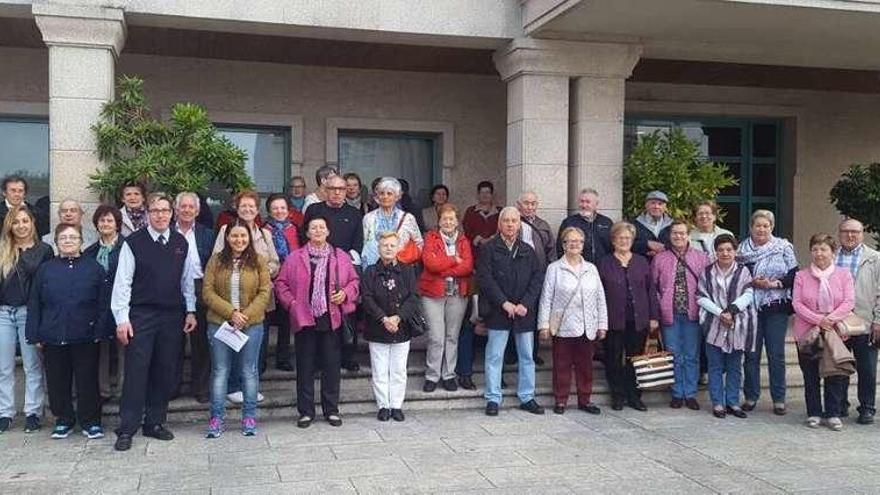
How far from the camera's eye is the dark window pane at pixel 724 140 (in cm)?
1232

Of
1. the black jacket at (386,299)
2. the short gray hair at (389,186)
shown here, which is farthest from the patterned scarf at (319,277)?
the short gray hair at (389,186)

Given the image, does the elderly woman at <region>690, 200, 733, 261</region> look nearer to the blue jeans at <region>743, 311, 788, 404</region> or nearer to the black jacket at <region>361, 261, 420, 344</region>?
the blue jeans at <region>743, 311, 788, 404</region>

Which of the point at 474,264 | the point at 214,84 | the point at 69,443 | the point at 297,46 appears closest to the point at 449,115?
the point at 297,46

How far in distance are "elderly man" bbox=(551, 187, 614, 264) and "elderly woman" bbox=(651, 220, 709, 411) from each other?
53 cm

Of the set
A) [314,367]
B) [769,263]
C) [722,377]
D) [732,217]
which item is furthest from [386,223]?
[732,217]

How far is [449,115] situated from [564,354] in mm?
4330

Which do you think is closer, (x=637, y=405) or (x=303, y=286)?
(x=303, y=286)

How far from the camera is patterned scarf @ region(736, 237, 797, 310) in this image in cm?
766

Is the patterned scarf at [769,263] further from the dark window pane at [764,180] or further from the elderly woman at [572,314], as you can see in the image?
the dark window pane at [764,180]

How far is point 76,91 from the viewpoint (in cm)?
758

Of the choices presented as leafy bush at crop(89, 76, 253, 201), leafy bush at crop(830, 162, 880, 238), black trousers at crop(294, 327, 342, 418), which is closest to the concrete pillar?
black trousers at crop(294, 327, 342, 418)

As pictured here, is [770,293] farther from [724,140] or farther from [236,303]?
[724,140]

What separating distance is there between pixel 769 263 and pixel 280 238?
14.3 feet

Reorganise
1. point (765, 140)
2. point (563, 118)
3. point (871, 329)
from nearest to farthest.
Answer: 1. point (871, 329)
2. point (563, 118)
3. point (765, 140)
